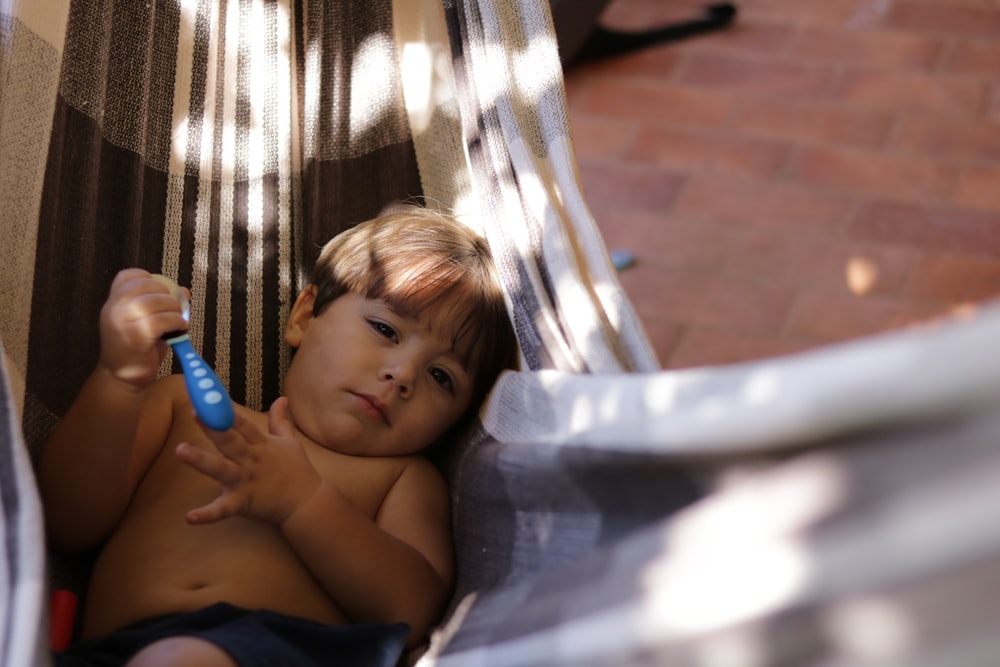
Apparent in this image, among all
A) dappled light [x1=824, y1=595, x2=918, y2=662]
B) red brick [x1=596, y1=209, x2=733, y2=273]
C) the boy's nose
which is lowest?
red brick [x1=596, y1=209, x2=733, y2=273]

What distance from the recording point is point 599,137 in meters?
2.35

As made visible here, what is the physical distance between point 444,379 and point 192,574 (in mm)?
296

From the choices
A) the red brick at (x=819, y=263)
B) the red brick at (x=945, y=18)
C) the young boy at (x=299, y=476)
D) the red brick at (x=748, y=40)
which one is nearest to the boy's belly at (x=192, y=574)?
the young boy at (x=299, y=476)

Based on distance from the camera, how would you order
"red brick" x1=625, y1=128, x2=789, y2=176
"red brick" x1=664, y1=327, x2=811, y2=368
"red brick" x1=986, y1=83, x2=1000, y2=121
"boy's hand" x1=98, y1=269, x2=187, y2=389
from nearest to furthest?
"boy's hand" x1=98, y1=269, x2=187, y2=389 < "red brick" x1=664, y1=327, x2=811, y2=368 < "red brick" x1=625, y1=128, x2=789, y2=176 < "red brick" x1=986, y1=83, x2=1000, y2=121

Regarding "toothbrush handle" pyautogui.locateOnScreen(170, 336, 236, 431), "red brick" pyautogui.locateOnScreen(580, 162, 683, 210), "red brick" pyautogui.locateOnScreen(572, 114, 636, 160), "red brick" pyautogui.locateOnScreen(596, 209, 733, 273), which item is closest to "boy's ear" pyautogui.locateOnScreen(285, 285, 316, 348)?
"toothbrush handle" pyautogui.locateOnScreen(170, 336, 236, 431)

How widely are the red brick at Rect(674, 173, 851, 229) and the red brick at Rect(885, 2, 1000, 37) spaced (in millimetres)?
710

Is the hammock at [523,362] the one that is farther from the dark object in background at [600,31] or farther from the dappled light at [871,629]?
the dark object in background at [600,31]

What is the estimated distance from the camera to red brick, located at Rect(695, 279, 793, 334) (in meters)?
1.92

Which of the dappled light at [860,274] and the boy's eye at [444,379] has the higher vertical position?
the boy's eye at [444,379]

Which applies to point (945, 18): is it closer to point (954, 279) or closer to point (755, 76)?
A: point (755, 76)

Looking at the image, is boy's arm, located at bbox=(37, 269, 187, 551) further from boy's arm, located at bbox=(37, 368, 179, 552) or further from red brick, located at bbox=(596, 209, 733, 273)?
red brick, located at bbox=(596, 209, 733, 273)

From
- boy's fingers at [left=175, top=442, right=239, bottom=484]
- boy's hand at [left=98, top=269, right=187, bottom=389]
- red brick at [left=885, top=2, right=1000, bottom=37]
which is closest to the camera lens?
boy's fingers at [left=175, top=442, right=239, bottom=484]

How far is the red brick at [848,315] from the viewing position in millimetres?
1891

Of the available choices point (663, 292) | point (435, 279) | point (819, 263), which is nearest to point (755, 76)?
A: point (819, 263)
